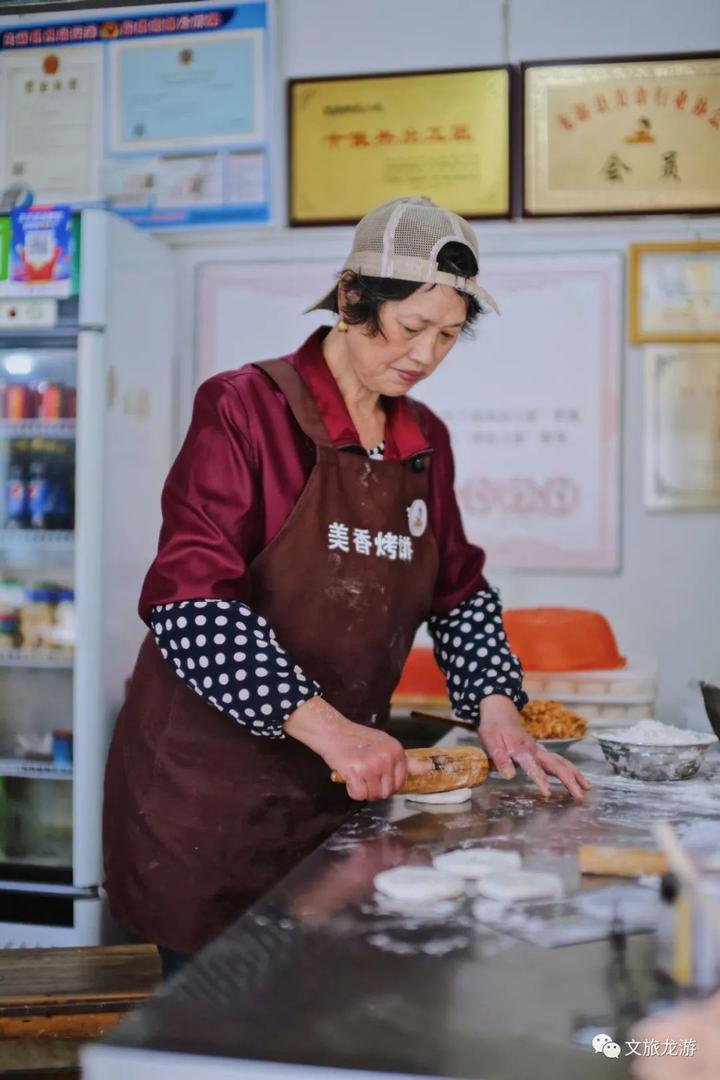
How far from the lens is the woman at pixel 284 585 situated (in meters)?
1.78

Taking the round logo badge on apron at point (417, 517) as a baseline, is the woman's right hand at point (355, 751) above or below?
below

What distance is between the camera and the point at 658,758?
1.78 meters

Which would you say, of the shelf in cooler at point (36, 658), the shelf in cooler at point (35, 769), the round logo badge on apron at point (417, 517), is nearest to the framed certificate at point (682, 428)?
the round logo badge on apron at point (417, 517)

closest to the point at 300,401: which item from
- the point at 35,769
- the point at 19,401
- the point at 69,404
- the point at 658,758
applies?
the point at 658,758

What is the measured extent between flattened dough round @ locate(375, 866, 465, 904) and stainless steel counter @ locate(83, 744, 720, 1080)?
2cm

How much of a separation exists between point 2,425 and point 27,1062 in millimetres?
2204

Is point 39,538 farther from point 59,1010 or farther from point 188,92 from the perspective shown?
point 59,1010

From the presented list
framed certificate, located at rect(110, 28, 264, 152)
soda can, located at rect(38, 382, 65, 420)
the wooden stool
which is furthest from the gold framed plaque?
the wooden stool

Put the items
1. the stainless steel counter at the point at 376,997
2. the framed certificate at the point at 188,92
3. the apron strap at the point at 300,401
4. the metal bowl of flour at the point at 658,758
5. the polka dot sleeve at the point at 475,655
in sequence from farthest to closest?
the framed certificate at the point at 188,92 → the polka dot sleeve at the point at 475,655 → the apron strap at the point at 300,401 → the metal bowl of flour at the point at 658,758 → the stainless steel counter at the point at 376,997

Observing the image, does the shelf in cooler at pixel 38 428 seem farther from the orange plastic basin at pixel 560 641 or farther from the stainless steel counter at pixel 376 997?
the stainless steel counter at pixel 376 997

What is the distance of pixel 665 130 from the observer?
3561mm

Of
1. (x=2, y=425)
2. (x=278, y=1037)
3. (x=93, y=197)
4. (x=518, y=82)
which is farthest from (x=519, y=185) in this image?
(x=278, y=1037)

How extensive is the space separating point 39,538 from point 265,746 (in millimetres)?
1823

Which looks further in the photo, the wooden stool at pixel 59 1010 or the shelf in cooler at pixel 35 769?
the shelf in cooler at pixel 35 769
